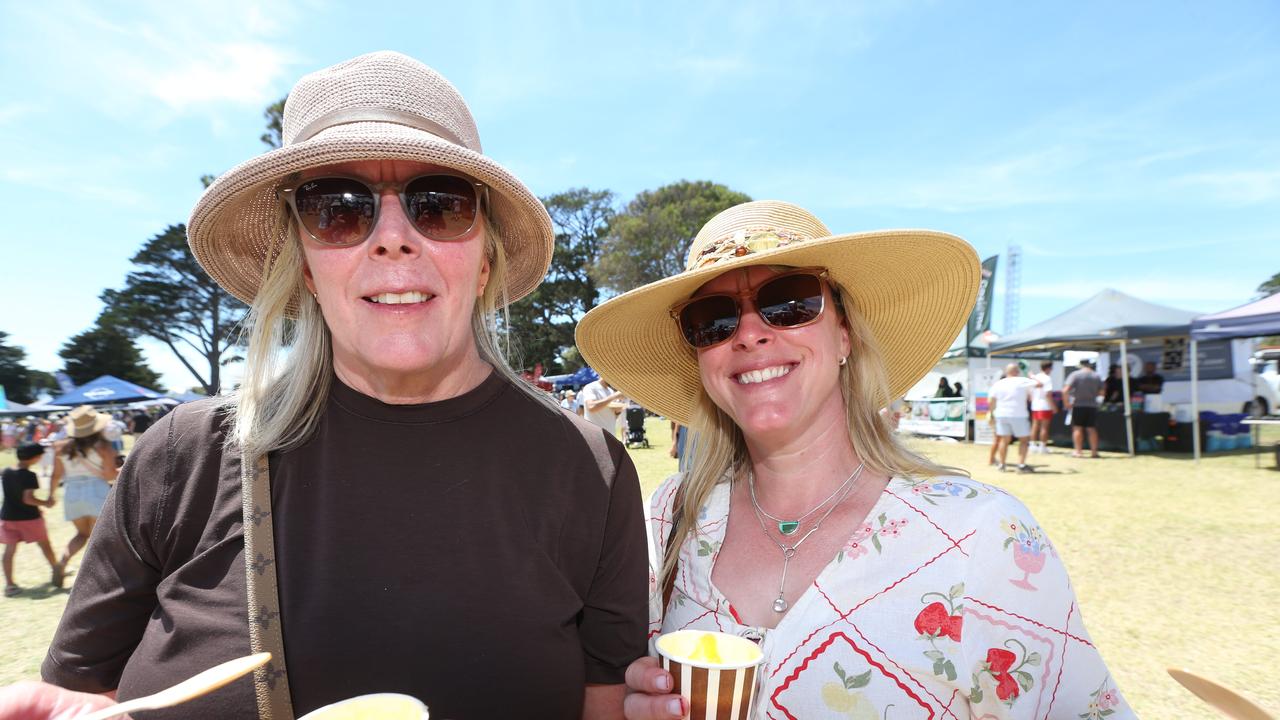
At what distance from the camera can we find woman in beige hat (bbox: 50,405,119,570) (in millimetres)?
7293

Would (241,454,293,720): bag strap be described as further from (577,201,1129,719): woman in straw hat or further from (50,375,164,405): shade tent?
(50,375,164,405): shade tent

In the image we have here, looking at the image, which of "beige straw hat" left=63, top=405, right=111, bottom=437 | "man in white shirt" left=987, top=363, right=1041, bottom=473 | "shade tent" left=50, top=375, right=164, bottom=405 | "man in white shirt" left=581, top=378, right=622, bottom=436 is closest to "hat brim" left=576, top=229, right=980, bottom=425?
"beige straw hat" left=63, top=405, right=111, bottom=437

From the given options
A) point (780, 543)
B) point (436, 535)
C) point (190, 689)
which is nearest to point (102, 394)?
point (436, 535)

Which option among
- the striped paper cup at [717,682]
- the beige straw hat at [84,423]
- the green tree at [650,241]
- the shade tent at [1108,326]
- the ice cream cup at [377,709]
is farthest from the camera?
the green tree at [650,241]

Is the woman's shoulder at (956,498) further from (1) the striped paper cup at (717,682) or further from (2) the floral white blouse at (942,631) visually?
(1) the striped paper cup at (717,682)

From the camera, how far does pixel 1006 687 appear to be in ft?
4.80

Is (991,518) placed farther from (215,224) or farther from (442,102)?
(215,224)

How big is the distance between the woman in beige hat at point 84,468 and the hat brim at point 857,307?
24.7 ft

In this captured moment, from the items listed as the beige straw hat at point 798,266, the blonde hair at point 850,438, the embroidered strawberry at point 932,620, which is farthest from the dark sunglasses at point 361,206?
the embroidered strawberry at point 932,620

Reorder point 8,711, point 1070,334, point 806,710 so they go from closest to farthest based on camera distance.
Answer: point 8,711 < point 806,710 < point 1070,334

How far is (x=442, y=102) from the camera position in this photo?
163cm

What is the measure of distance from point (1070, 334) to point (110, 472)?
687 inches

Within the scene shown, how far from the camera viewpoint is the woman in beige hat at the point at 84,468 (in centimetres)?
729

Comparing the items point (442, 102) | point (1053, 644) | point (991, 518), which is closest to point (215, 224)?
point (442, 102)
